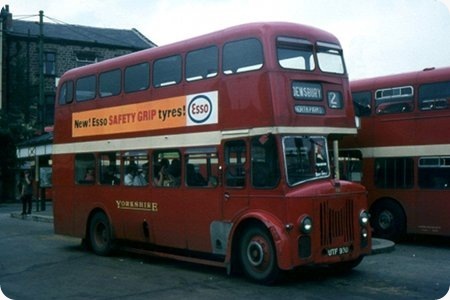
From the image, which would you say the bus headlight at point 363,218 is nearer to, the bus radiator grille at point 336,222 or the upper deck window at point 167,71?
the bus radiator grille at point 336,222

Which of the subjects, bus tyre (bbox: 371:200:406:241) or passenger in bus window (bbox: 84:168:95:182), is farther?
bus tyre (bbox: 371:200:406:241)

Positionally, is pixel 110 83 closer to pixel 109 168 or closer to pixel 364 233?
pixel 109 168

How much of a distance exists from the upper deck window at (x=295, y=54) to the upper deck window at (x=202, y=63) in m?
1.37

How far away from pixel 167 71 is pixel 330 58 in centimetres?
333

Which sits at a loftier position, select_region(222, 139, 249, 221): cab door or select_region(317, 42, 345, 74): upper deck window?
select_region(317, 42, 345, 74): upper deck window

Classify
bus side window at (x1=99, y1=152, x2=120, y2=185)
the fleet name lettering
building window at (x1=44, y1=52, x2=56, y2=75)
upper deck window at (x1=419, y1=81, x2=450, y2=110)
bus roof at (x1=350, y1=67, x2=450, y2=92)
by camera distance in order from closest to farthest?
the fleet name lettering < bus side window at (x1=99, y1=152, x2=120, y2=185) < upper deck window at (x1=419, y1=81, x2=450, y2=110) < bus roof at (x1=350, y1=67, x2=450, y2=92) < building window at (x1=44, y1=52, x2=56, y2=75)

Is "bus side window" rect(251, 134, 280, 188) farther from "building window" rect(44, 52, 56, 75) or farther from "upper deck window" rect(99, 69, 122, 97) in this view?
"building window" rect(44, 52, 56, 75)

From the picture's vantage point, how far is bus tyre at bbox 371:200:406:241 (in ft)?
50.7

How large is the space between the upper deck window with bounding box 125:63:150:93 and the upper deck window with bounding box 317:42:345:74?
3879 millimetres

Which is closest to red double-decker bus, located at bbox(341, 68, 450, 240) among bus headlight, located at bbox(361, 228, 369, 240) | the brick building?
bus headlight, located at bbox(361, 228, 369, 240)

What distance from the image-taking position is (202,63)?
38.1ft

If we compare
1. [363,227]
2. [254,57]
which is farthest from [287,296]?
[254,57]

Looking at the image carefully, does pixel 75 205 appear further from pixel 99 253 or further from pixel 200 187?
pixel 200 187

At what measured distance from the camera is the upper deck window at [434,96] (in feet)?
47.8
